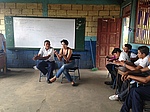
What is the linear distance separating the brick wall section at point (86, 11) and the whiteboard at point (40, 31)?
246 mm

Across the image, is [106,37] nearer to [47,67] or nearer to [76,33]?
[76,33]

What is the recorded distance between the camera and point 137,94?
7.23ft

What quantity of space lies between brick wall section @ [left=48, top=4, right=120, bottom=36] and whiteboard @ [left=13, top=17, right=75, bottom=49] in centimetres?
25

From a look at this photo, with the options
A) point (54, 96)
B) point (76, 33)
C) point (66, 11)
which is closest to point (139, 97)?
point (54, 96)

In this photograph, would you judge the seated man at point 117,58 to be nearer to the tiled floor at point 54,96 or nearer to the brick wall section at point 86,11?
the tiled floor at point 54,96

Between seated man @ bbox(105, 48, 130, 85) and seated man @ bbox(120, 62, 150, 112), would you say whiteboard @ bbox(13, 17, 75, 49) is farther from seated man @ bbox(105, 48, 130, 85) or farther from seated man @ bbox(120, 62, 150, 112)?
seated man @ bbox(120, 62, 150, 112)

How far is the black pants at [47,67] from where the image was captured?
423 centimetres

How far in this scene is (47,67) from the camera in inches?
171

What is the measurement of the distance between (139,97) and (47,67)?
272cm

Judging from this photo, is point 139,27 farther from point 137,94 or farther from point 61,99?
point 61,99

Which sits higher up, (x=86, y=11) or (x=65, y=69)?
(x=86, y=11)

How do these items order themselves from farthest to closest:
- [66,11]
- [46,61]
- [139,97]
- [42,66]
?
[66,11] → [46,61] → [42,66] → [139,97]

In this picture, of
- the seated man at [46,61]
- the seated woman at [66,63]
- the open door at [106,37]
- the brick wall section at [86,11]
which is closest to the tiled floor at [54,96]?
the seated woman at [66,63]

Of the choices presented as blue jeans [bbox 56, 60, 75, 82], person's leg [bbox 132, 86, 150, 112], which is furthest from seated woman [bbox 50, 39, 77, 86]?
person's leg [bbox 132, 86, 150, 112]
